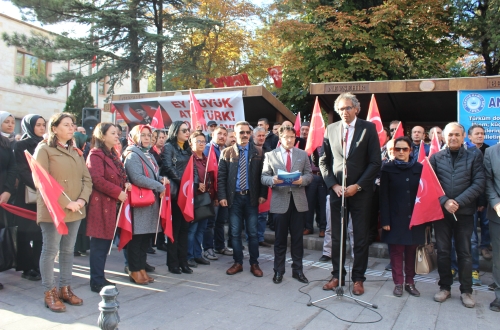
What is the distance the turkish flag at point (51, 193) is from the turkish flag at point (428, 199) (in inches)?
151

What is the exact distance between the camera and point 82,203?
4496 mm

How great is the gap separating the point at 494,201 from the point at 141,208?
4.11 m

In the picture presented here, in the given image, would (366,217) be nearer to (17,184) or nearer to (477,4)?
(17,184)

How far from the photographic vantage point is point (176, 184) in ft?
19.4

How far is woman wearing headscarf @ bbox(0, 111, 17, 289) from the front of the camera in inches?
200

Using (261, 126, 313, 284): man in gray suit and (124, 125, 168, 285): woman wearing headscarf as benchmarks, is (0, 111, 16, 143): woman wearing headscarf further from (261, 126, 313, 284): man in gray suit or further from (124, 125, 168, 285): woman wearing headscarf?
(261, 126, 313, 284): man in gray suit

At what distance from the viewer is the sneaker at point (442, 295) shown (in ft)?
16.0

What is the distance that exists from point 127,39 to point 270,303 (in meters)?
15.3

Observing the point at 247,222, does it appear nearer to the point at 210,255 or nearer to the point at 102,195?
the point at 210,255

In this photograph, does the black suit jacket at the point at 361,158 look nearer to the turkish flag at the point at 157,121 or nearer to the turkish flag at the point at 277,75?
the turkish flag at the point at 157,121

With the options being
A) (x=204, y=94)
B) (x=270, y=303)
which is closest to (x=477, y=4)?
(x=204, y=94)

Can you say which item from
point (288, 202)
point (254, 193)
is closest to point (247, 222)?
point (254, 193)

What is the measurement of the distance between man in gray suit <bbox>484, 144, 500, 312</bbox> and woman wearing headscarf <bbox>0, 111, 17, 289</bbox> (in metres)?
5.56

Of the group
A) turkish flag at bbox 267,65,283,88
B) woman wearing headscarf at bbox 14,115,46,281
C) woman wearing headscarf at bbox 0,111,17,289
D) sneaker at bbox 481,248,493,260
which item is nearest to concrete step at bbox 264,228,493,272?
sneaker at bbox 481,248,493,260
